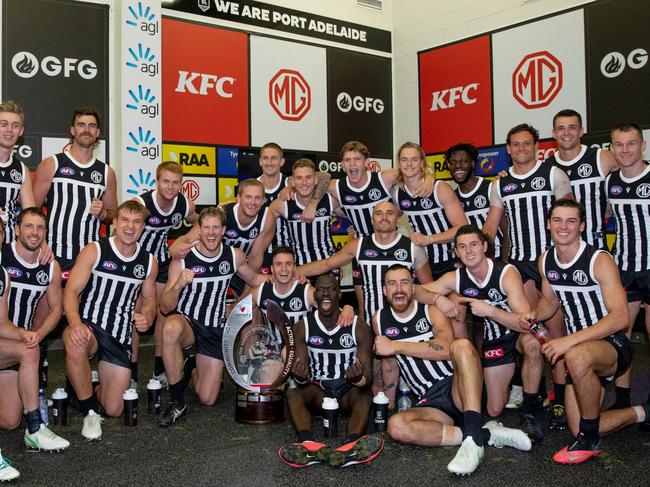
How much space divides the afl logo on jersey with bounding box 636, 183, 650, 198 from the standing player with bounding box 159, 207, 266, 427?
2439mm

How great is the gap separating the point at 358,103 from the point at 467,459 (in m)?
5.96

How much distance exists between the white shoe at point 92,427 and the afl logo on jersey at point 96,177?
5.30 ft

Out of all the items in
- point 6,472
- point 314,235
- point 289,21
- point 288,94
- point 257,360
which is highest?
point 289,21

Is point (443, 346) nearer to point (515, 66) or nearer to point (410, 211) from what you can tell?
point (410, 211)

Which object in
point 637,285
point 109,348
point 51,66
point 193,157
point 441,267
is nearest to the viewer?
point 637,285

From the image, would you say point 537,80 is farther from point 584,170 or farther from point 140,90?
point 140,90

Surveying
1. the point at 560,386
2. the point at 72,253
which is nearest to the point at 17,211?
the point at 72,253

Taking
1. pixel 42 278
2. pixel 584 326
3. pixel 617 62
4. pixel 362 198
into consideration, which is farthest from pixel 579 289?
pixel 617 62

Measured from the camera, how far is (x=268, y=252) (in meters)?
4.96

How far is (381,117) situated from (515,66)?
1.95 meters

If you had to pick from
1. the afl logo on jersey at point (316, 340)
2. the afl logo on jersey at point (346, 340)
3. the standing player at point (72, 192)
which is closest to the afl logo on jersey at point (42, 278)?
the standing player at point (72, 192)

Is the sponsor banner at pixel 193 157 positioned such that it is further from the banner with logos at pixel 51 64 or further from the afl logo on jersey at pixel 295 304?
the afl logo on jersey at pixel 295 304

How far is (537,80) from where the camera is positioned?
6789mm

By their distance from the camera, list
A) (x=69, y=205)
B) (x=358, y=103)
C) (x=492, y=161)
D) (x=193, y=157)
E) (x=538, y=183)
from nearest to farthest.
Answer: (x=538, y=183)
(x=69, y=205)
(x=193, y=157)
(x=492, y=161)
(x=358, y=103)
